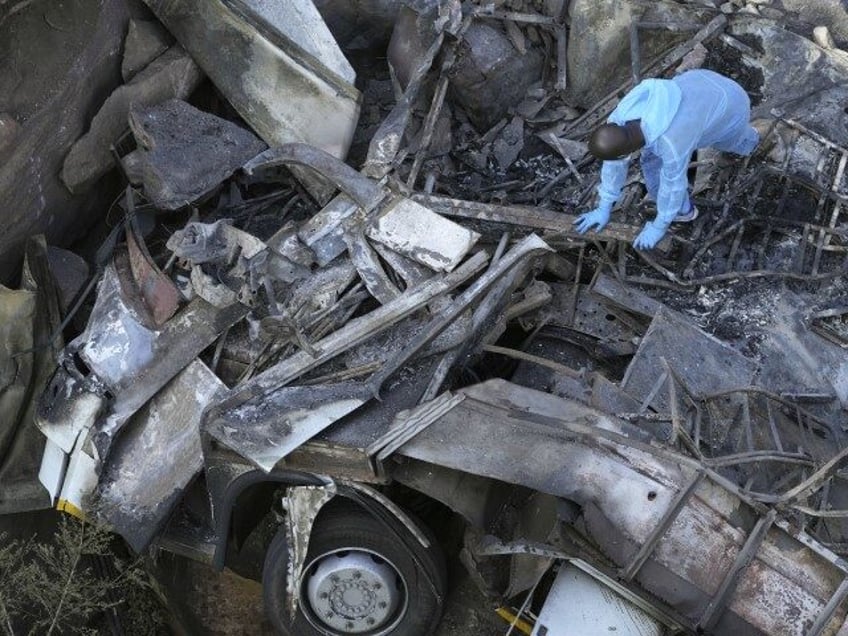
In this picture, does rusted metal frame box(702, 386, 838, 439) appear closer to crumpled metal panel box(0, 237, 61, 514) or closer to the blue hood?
the blue hood

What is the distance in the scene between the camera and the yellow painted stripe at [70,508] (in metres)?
5.94

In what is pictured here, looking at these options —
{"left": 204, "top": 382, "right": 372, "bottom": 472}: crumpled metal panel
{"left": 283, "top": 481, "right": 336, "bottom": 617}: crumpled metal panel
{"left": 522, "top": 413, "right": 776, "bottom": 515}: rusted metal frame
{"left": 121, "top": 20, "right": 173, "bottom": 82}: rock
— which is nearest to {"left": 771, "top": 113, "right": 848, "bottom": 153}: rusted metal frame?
{"left": 522, "top": 413, "right": 776, "bottom": 515}: rusted metal frame

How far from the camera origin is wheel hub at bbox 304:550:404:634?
229 inches

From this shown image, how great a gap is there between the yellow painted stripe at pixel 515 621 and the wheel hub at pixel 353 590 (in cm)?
61

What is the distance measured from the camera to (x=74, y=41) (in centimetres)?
643

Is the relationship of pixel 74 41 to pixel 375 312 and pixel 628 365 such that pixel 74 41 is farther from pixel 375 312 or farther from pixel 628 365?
pixel 628 365

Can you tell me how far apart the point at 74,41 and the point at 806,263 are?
4973 mm

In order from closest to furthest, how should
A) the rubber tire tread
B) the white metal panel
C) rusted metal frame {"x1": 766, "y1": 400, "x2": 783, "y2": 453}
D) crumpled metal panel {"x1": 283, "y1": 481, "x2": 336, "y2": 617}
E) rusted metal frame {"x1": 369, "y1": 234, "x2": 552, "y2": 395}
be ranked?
the white metal panel
rusted metal frame {"x1": 766, "y1": 400, "x2": 783, "y2": 453}
rusted metal frame {"x1": 369, "y1": 234, "x2": 552, "y2": 395}
crumpled metal panel {"x1": 283, "y1": 481, "x2": 336, "y2": 617}
the rubber tire tread

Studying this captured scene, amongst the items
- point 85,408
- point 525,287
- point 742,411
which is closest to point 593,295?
point 525,287

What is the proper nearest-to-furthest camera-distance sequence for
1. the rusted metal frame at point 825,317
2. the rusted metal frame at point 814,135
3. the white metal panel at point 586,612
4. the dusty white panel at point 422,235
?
the white metal panel at point 586,612 < the dusty white panel at point 422,235 < the rusted metal frame at point 825,317 < the rusted metal frame at point 814,135

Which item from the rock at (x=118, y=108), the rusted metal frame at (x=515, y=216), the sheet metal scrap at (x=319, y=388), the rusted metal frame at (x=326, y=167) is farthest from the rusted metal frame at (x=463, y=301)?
the rock at (x=118, y=108)

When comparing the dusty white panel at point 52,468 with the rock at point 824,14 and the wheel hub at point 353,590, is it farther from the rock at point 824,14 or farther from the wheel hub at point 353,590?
the rock at point 824,14

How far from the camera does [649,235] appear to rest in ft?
20.2

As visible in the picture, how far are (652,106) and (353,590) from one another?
A: 10.8 feet
